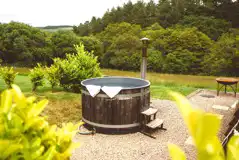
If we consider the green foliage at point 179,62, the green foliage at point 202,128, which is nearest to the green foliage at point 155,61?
the green foliage at point 179,62

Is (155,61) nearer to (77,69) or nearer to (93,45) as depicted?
(93,45)

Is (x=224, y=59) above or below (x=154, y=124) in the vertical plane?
above

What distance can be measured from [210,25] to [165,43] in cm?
890

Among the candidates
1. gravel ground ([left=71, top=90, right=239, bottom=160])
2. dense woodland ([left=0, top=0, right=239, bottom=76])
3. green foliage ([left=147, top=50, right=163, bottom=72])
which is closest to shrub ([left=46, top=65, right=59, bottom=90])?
gravel ground ([left=71, top=90, right=239, bottom=160])

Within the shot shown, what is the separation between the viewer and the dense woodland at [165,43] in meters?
26.4

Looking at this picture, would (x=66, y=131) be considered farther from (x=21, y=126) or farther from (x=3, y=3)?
(x=3, y=3)

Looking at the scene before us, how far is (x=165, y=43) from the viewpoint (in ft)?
101

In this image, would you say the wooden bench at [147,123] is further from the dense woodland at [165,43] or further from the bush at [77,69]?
the dense woodland at [165,43]

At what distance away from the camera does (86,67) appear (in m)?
9.99

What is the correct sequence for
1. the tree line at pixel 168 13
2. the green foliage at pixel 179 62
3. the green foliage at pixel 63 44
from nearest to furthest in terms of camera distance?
the green foliage at pixel 179 62 → the green foliage at pixel 63 44 → the tree line at pixel 168 13

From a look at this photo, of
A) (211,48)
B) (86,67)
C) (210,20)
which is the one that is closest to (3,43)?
(86,67)

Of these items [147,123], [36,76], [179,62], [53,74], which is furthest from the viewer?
[179,62]

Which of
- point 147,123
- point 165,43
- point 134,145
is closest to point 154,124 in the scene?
point 147,123

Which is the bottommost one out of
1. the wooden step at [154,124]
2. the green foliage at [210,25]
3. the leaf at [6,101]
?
the wooden step at [154,124]
